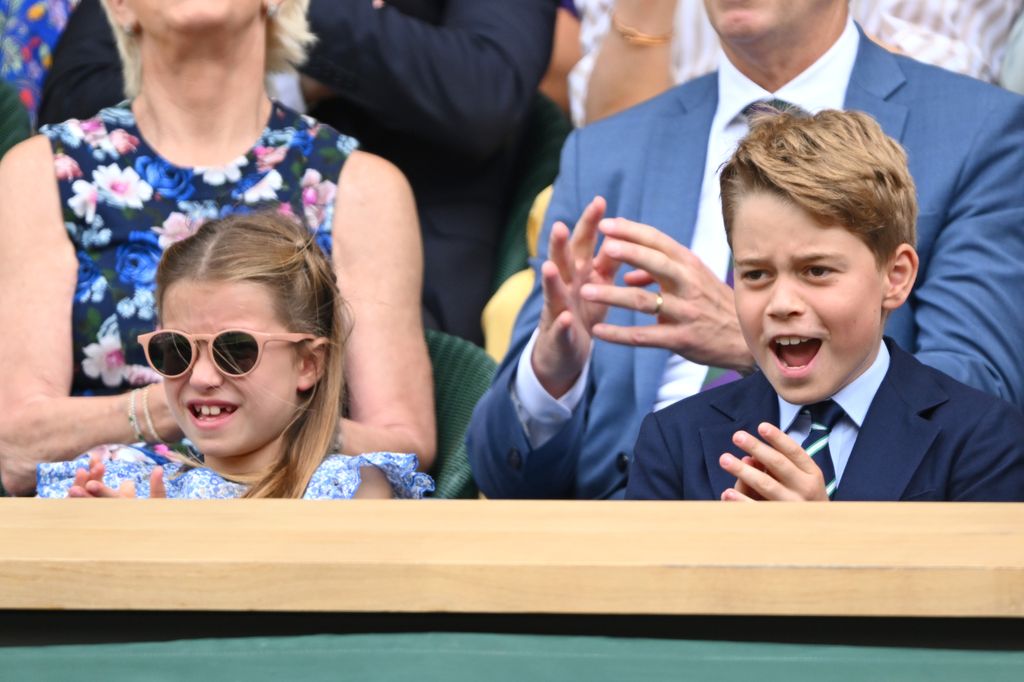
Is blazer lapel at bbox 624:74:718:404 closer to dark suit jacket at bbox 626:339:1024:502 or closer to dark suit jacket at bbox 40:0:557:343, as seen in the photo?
dark suit jacket at bbox 626:339:1024:502

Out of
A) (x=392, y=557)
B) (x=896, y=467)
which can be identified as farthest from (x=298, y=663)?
(x=896, y=467)

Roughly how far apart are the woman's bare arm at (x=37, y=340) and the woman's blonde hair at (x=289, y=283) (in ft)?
0.96

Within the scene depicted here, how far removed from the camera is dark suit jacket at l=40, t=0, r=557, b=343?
10.2 ft

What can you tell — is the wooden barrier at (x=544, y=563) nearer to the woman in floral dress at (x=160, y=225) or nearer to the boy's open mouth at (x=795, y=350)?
the boy's open mouth at (x=795, y=350)

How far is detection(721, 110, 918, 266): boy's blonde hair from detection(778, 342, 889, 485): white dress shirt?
15cm

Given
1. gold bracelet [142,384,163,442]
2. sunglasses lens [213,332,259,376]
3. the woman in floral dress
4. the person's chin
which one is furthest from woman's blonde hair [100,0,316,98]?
the person's chin

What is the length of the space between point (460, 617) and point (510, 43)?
7.74ft

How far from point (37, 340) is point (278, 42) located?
2.67 feet

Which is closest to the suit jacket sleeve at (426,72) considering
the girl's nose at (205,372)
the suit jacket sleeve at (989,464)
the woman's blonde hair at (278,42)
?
the woman's blonde hair at (278,42)

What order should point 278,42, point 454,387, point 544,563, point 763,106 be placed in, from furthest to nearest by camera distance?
point 278,42 < point 454,387 < point 763,106 < point 544,563

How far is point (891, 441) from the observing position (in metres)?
1.91

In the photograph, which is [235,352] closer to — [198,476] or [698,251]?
[198,476]

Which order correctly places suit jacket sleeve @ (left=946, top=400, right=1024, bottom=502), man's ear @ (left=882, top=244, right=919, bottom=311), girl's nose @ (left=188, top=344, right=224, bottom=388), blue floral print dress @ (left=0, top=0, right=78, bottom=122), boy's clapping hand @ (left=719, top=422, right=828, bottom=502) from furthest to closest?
1. blue floral print dress @ (left=0, top=0, right=78, bottom=122)
2. girl's nose @ (left=188, top=344, right=224, bottom=388)
3. man's ear @ (left=882, top=244, right=919, bottom=311)
4. suit jacket sleeve @ (left=946, top=400, right=1024, bottom=502)
5. boy's clapping hand @ (left=719, top=422, right=828, bottom=502)

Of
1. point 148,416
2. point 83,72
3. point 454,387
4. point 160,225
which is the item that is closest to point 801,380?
point 454,387
